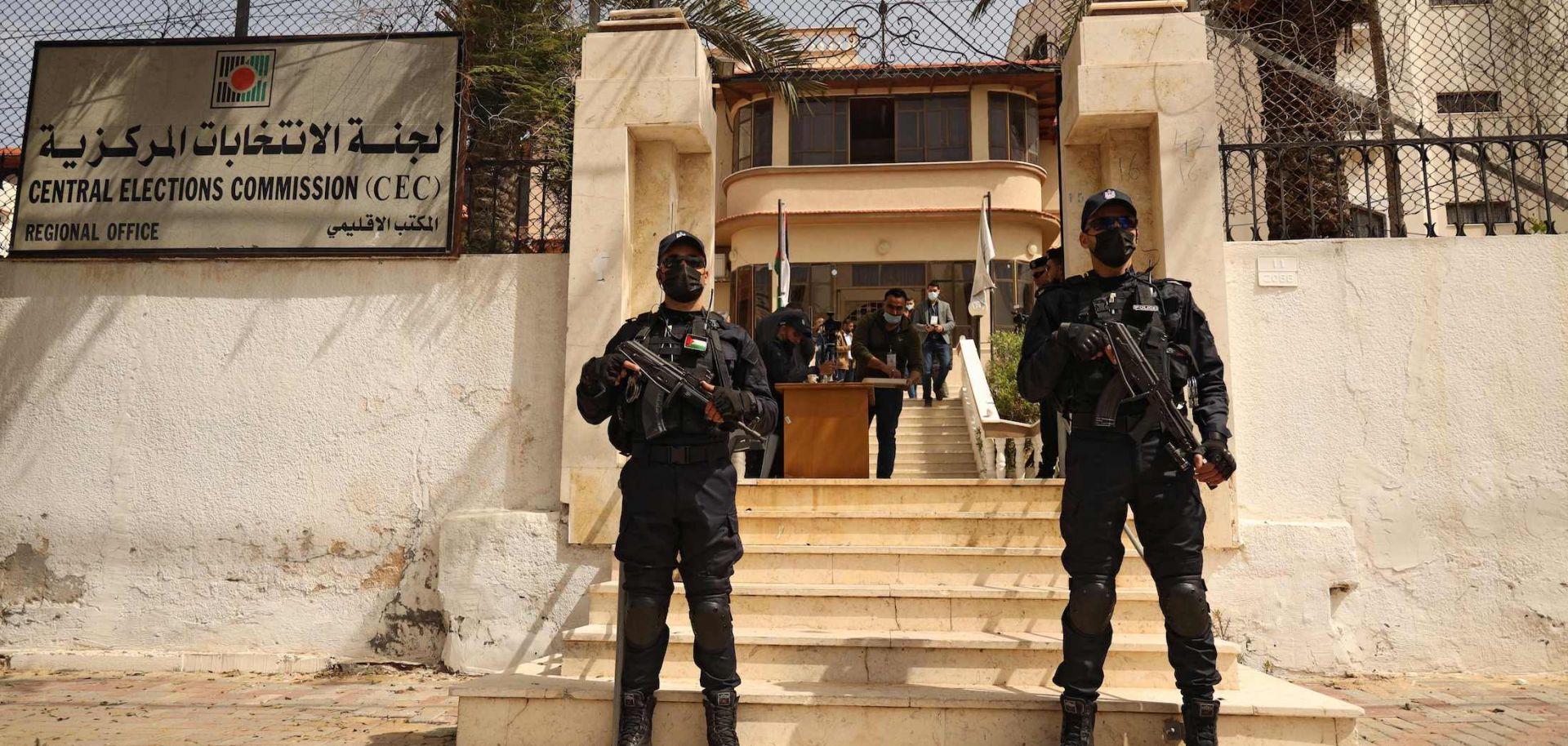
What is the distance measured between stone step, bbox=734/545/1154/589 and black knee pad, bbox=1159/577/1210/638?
1.38m

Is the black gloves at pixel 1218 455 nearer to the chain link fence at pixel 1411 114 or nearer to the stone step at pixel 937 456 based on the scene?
the chain link fence at pixel 1411 114

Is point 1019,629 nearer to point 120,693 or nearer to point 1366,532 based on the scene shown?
point 1366,532

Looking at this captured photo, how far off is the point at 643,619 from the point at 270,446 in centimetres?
351

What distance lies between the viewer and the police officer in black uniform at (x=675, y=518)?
370cm

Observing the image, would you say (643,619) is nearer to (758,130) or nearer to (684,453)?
(684,453)

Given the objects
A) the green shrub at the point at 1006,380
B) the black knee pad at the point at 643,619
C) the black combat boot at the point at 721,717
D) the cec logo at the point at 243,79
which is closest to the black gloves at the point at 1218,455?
the black combat boot at the point at 721,717

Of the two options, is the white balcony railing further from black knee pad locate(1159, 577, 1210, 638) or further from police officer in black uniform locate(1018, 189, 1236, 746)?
black knee pad locate(1159, 577, 1210, 638)

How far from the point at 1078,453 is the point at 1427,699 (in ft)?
9.17

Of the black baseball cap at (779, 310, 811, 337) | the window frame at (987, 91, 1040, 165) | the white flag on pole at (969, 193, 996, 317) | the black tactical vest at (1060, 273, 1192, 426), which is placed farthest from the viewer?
the window frame at (987, 91, 1040, 165)

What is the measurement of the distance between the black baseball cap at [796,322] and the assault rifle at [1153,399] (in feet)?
13.6

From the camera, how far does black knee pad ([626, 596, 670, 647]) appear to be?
370 cm

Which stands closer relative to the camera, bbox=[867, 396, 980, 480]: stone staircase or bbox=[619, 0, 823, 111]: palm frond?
bbox=[619, 0, 823, 111]: palm frond

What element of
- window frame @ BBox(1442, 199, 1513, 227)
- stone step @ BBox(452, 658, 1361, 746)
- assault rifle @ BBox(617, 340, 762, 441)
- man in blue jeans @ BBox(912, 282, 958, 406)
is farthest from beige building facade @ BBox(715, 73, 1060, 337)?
assault rifle @ BBox(617, 340, 762, 441)

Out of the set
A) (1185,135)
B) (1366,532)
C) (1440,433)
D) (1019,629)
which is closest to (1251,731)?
(1019,629)
